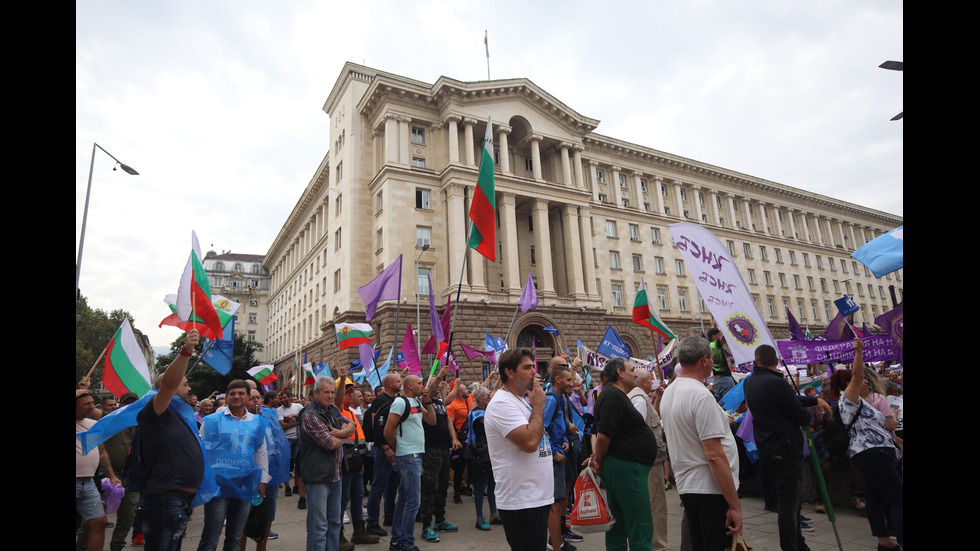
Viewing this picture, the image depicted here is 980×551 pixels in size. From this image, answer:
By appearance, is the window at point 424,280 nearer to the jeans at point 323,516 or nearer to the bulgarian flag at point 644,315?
the bulgarian flag at point 644,315

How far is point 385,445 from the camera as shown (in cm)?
720

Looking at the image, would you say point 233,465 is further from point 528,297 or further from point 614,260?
point 614,260

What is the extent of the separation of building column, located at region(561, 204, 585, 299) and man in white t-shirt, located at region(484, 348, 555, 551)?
1168 inches

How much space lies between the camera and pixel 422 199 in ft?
104

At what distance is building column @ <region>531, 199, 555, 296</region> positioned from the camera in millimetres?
32281

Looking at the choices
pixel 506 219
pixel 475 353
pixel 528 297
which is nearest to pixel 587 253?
pixel 506 219

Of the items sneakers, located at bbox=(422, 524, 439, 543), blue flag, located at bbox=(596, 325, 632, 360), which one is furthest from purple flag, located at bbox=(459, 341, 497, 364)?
sneakers, located at bbox=(422, 524, 439, 543)

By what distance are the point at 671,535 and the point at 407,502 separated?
136 inches

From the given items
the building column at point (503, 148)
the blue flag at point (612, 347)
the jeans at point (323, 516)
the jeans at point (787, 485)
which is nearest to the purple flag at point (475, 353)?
the blue flag at point (612, 347)

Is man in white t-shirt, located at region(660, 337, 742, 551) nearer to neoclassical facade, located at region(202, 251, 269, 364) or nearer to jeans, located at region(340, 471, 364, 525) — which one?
jeans, located at region(340, 471, 364, 525)

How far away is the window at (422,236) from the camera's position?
3081 cm

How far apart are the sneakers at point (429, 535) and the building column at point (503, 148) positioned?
27.0 m
